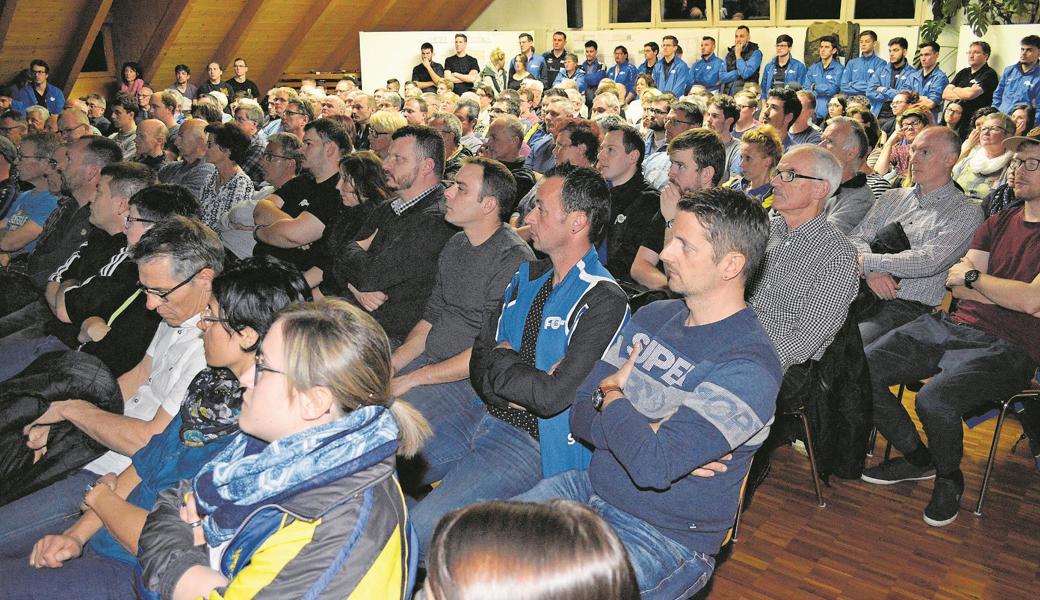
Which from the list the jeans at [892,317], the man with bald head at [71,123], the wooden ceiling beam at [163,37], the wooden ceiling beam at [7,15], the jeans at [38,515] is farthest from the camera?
the wooden ceiling beam at [163,37]

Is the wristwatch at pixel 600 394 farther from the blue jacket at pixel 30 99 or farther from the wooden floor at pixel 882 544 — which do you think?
the blue jacket at pixel 30 99

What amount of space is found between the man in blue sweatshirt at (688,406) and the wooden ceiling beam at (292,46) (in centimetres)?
1225

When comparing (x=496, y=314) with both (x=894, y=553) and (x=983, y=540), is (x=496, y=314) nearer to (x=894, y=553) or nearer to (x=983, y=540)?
(x=894, y=553)

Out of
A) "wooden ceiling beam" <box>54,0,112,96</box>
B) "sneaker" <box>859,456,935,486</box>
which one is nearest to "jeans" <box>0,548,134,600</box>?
"sneaker" <box>859,456,935,486</box>

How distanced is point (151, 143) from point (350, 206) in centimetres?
300

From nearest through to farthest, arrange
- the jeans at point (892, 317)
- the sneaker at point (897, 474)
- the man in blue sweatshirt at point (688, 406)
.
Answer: the man in blue sweatshirt at point (688, 406)
the sneaker at point (897, 474)
the jeans at point (892, 317)

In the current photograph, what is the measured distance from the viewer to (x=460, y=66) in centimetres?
1305

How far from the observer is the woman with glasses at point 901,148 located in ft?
18.7

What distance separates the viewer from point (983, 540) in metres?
3.15

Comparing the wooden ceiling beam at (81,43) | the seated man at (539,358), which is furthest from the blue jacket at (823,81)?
the seated man at (539,358)

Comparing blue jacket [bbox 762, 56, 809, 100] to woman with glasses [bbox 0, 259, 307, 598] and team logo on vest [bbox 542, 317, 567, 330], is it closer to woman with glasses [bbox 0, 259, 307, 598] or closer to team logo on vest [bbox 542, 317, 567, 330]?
team logo on vest [bbox 542, 317, 567, 330]

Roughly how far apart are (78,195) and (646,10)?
11.6 metres

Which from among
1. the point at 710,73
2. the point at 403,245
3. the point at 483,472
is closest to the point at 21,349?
the point at 403,245

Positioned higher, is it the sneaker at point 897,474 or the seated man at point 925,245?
the seated man at point 925,245
